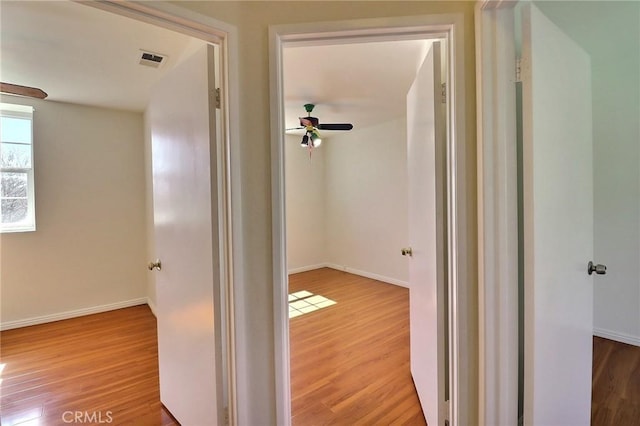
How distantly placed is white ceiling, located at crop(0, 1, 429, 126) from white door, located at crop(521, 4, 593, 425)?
35.7 inches

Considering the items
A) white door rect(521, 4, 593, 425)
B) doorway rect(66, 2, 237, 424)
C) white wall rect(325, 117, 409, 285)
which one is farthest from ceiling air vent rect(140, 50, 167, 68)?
white wall rect(325, 117, 409, 285)

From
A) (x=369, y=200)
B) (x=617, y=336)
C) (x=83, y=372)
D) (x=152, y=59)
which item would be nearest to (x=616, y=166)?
(x=617, y=336)

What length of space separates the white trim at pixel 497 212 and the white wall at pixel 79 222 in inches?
139

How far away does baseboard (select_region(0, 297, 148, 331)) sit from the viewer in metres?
2.80

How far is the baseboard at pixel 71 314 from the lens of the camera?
110 inches

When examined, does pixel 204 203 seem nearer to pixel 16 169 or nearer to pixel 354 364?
pixel 354 364

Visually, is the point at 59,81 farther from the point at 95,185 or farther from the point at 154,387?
the point at 154,387

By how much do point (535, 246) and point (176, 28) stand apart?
5.20 ft

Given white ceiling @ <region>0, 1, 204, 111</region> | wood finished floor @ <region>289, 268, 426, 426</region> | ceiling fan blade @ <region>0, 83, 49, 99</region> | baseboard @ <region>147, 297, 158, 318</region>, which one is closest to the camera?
white ceiling @ <region>0, 1, 204, 111</region>

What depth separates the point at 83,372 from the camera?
6.80 ft

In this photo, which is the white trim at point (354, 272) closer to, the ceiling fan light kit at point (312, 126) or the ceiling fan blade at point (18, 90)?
the ceiling fan light kit at point (312, 126)

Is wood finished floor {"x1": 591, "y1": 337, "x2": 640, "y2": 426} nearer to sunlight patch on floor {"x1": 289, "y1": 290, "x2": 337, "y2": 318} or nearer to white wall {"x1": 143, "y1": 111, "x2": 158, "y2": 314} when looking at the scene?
sunlight patch on floor {"x1": 289, "y1": 290, "x2": 337, "y2": 318}

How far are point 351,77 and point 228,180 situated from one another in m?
1.68

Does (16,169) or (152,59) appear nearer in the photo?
(152,59)
